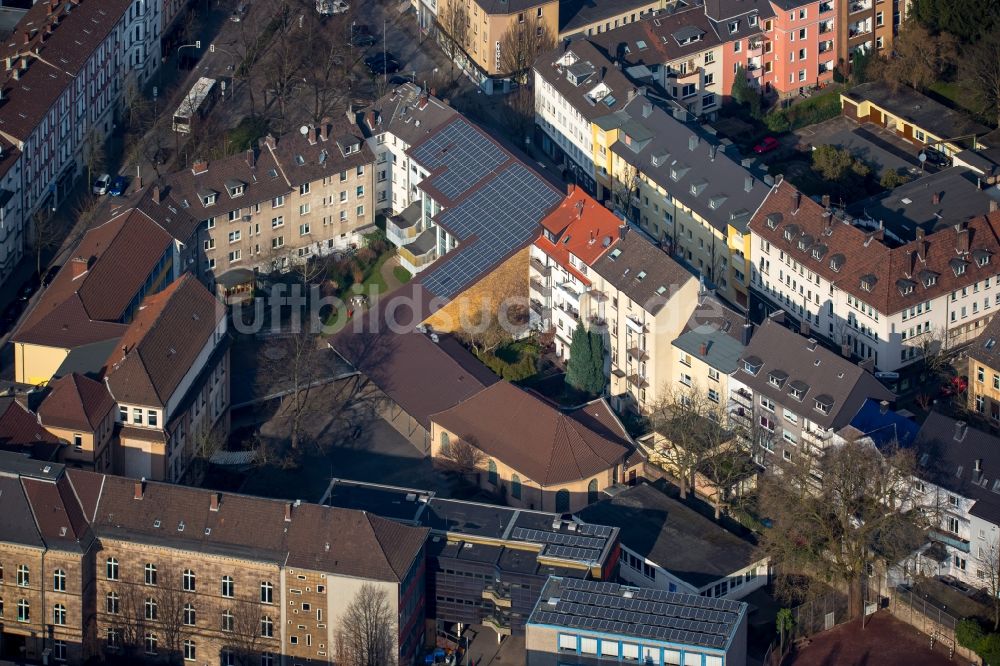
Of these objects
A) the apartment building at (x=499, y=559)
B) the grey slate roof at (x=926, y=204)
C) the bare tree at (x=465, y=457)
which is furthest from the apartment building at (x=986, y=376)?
the bare tree at (x=465, y=457)

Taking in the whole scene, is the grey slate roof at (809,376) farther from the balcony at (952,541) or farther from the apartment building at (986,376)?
the balcony at (952,541)

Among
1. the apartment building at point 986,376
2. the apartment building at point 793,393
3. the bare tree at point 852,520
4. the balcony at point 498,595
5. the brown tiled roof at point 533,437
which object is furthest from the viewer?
the apartment building at point 986,376

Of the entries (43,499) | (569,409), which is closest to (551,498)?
(569,409)

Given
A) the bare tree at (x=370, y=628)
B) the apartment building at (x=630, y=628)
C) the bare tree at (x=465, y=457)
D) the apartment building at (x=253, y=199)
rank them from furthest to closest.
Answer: the apartment building at (x=253, y=199) < the bare tree at (x=465, y=457) < the bare tree at (x=370, y=628) < the apartment building at (x=630, y=628)

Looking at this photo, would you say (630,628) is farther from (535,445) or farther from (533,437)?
(533,437)

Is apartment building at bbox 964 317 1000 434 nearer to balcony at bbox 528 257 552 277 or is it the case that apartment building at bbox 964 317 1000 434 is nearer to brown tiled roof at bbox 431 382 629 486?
brown tiled roof at bbox 431 382 629 486
